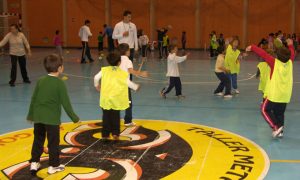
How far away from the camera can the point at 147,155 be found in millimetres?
6543

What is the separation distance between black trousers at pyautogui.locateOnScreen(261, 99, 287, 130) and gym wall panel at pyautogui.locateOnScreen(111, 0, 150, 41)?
2668cm

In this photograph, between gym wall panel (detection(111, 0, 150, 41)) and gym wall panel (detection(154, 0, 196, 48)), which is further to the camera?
gym wall panel (detection(111, 0, 150, 41))

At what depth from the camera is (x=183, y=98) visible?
468 inches

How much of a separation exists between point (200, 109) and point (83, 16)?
2678cm

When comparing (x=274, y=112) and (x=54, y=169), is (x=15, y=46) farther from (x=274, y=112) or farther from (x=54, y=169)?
(x=274, y=112)

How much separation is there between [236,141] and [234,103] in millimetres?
3898

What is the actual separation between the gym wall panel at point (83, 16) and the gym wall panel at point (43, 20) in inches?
40.9

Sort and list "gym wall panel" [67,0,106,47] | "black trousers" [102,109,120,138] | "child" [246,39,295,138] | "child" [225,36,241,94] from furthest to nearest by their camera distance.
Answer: "gym wall panel" [67,0,106,47] < "child" [225,36,241,94] < "child" [246,39,295,138] < "black trousers" [102,109,120,138]

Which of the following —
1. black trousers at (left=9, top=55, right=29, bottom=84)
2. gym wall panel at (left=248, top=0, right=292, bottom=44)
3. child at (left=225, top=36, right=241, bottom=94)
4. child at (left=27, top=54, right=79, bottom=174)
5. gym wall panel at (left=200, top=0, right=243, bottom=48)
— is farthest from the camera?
gym wall panel at (left=200, top=0, right=243, bottom=48)

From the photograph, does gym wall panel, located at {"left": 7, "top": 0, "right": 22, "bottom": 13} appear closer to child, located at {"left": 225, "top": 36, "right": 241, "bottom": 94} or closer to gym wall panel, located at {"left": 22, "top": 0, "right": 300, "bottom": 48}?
gym wall panel, located at {"left": 22, "top": 0, "right": 300, "bottom": 48}

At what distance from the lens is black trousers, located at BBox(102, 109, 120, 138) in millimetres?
7293

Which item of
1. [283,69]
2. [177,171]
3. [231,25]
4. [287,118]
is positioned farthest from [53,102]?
[231,25]

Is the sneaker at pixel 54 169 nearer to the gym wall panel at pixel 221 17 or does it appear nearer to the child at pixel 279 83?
the child at pixel 279 83

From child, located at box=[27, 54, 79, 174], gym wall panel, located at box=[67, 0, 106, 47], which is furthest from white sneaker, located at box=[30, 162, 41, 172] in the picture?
gym wall panel, located at box=[67, 0, 106, 47]
